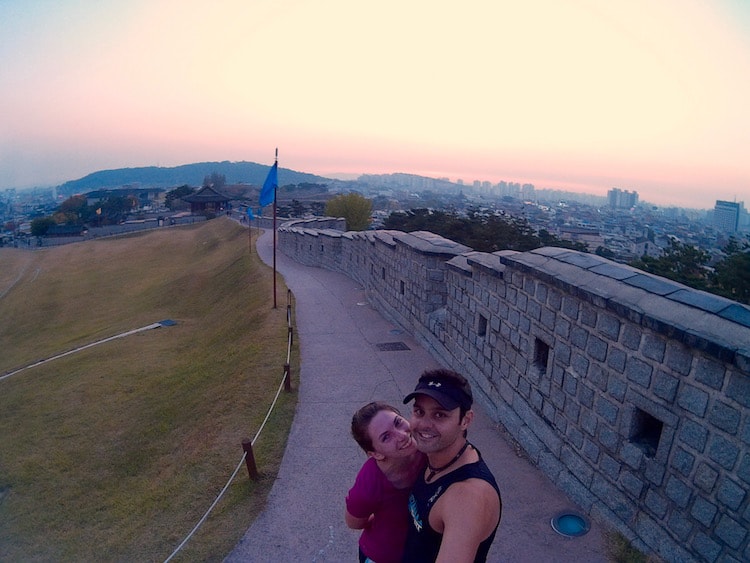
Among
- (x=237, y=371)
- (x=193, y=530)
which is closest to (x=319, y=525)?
(x=193, y=530)

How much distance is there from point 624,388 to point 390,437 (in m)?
2.61

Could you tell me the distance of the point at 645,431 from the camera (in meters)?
4.14

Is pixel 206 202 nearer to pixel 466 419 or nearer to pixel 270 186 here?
pixel 270 186

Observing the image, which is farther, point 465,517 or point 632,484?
point 632,484

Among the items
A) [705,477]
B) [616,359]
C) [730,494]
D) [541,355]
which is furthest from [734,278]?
[730,494]

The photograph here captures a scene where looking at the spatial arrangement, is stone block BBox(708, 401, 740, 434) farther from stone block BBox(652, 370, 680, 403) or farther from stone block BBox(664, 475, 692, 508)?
stone block BBox(664, 475, 692, 508)

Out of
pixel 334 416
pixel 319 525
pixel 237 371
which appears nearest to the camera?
pixel 319 525

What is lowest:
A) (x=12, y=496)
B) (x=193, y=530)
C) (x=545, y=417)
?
(x=12, y=496)

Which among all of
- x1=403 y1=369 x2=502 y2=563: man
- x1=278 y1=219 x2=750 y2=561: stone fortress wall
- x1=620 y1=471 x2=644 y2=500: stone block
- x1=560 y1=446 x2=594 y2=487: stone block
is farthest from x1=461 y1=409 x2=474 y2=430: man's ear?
x1=560 y1=446 x2=594 y2=487: stone block

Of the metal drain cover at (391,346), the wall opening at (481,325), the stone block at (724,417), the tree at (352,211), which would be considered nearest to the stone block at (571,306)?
the stone block at (724,417)

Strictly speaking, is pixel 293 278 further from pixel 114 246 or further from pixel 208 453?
pixel 114 246

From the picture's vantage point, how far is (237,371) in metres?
9.59

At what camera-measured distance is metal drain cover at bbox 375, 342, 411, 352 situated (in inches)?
399

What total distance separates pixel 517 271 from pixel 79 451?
7937 millimetres
